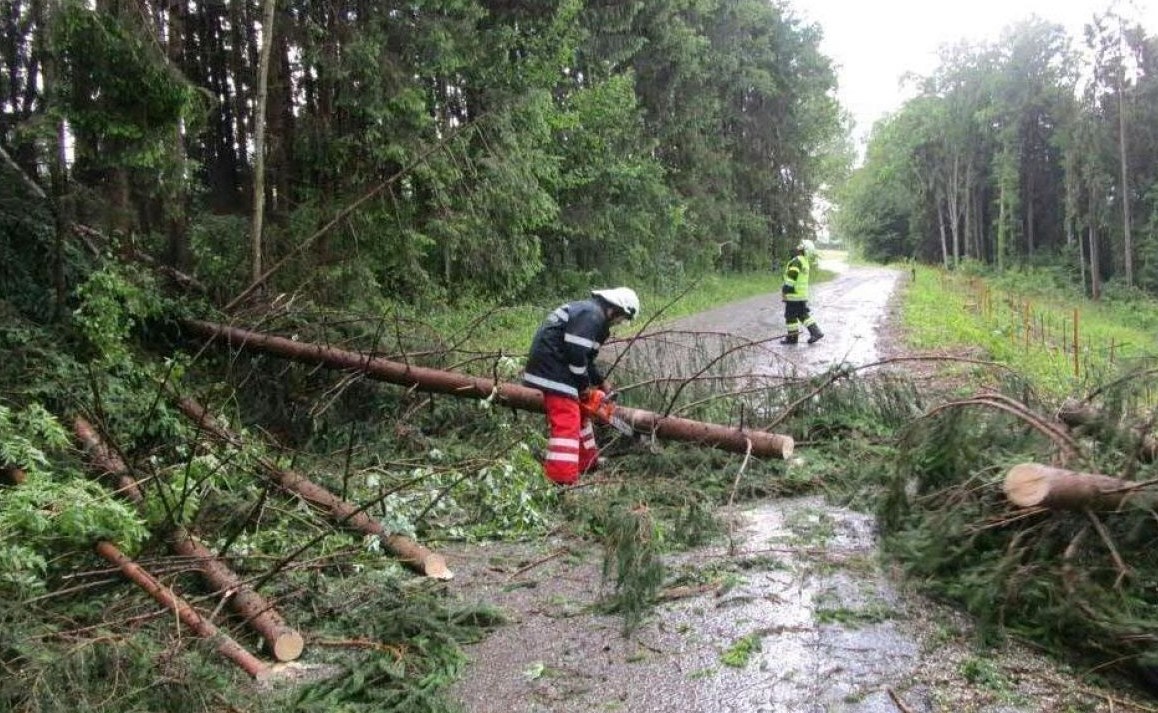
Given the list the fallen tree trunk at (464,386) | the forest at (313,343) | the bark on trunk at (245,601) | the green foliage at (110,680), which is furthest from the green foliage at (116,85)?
the green foliage at (110,680)

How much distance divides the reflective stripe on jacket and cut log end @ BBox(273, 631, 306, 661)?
329 inches

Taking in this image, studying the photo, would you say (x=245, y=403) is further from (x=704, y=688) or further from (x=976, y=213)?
(x=976, y=213)

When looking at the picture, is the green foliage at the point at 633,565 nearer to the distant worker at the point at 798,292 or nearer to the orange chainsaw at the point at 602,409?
the orange chainsaw at the point at 602,409

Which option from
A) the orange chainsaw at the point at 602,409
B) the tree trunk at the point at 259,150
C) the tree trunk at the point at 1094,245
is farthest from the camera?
the tree trunk at the point at 1094,245

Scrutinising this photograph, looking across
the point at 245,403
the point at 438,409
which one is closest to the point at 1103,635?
the point at 438,409

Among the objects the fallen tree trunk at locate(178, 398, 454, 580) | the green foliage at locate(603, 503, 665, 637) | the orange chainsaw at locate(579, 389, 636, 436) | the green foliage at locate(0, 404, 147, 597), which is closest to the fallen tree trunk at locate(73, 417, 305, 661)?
the green foliage at locate(0, 404, 147, 597)

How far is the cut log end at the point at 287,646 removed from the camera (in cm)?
341

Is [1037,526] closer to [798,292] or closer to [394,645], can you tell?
[394,645]

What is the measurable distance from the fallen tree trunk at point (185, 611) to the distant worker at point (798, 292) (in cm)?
820

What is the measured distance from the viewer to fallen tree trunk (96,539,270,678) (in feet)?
10.8

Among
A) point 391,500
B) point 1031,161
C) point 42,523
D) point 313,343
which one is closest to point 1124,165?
point 1031,161

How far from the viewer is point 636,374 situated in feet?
22.6

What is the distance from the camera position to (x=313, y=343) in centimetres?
701

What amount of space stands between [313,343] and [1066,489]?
581 cm
